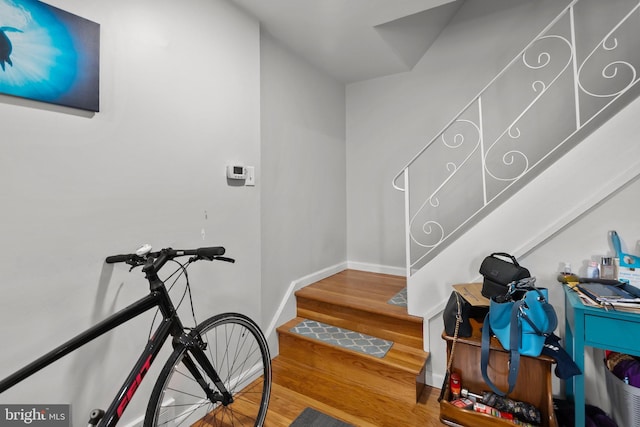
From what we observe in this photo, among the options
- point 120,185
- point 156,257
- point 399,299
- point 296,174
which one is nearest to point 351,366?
point 399,299

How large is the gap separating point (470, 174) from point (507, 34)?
Answer: 47.3 inches

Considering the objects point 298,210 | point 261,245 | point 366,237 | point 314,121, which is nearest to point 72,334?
point 261,245

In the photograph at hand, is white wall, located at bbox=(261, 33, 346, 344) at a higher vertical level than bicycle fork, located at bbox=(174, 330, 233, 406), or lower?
higher

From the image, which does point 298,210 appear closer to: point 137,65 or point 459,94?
point 137,65

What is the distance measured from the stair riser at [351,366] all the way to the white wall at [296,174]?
23 centimetres

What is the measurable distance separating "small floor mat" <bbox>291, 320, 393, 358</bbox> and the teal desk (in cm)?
97

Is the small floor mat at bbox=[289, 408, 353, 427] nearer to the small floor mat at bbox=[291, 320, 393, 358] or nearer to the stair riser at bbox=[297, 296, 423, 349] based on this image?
the small floor mat at bbox=[291, 320, 393, 358]

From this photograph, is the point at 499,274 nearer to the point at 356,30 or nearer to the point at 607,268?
the point at 607,268

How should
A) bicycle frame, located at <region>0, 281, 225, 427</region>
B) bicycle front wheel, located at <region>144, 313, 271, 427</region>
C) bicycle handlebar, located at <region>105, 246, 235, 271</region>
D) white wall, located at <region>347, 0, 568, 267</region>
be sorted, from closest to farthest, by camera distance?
bicycle frame, located at <region>0, 281, 225, 427</region> → bicycle handlebar, located at <region>105, 246, 235, 271</region> → bicycle front wheel, located at <region>144, 313, 271, 427</region> → white wall, located at <region>347, 0, 568, 267</region>

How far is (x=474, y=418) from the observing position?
4.94 feet

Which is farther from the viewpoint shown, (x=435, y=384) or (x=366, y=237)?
(x=366, y=237)

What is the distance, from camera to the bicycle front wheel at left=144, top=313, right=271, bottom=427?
5.04 feet

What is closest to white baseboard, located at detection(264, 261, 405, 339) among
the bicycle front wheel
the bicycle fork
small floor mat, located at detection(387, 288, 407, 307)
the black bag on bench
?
the bicycle front wheel

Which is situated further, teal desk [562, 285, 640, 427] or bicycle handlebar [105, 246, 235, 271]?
teal desk [562, 285, 640, 427]
